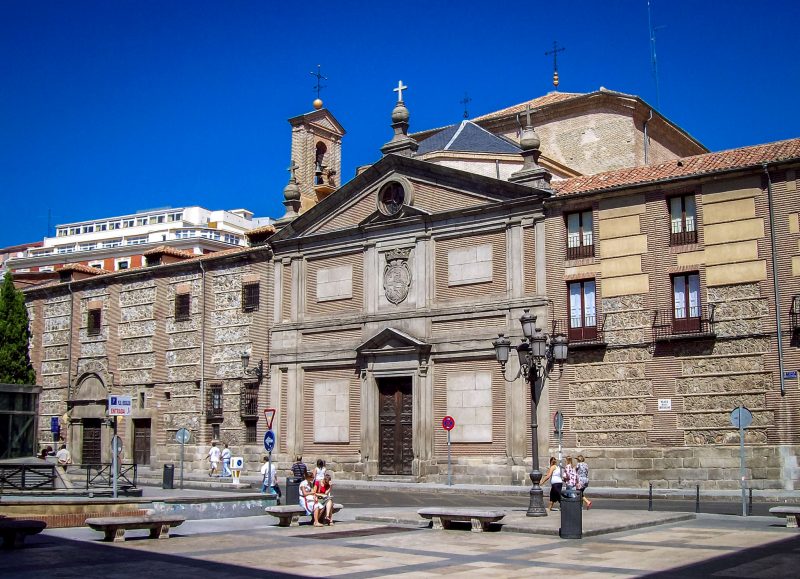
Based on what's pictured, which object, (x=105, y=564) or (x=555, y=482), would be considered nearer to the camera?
(x=105, y=564)

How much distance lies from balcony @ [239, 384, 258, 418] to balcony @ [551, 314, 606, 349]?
14.1 meters

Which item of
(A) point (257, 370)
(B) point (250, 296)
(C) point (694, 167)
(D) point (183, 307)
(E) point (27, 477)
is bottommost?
(E) point (27, 477)

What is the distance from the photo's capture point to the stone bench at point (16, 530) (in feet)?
50.4

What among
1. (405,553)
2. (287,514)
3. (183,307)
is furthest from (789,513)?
(183,307)

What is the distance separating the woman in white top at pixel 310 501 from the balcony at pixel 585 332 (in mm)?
12826

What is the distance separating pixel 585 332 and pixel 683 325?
125 inches

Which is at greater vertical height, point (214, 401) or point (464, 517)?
point (214, 401)

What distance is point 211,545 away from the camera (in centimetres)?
1641

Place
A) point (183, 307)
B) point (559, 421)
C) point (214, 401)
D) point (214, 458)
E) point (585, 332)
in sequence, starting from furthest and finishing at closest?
point (183, 307)
point (214, 401)
point (214, 458)
point (585, 332)
point (559, 421)

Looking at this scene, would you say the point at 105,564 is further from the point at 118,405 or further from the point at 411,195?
the point at 411,195

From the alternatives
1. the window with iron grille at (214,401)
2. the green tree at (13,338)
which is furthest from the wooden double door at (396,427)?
the green tree at (13,338)

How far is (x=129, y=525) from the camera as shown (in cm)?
1650

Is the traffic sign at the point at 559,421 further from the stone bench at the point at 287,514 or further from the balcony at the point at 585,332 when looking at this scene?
the stone bench at the point at 287,514

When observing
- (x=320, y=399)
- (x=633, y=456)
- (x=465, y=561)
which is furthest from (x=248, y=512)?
(x=320, y=399)
